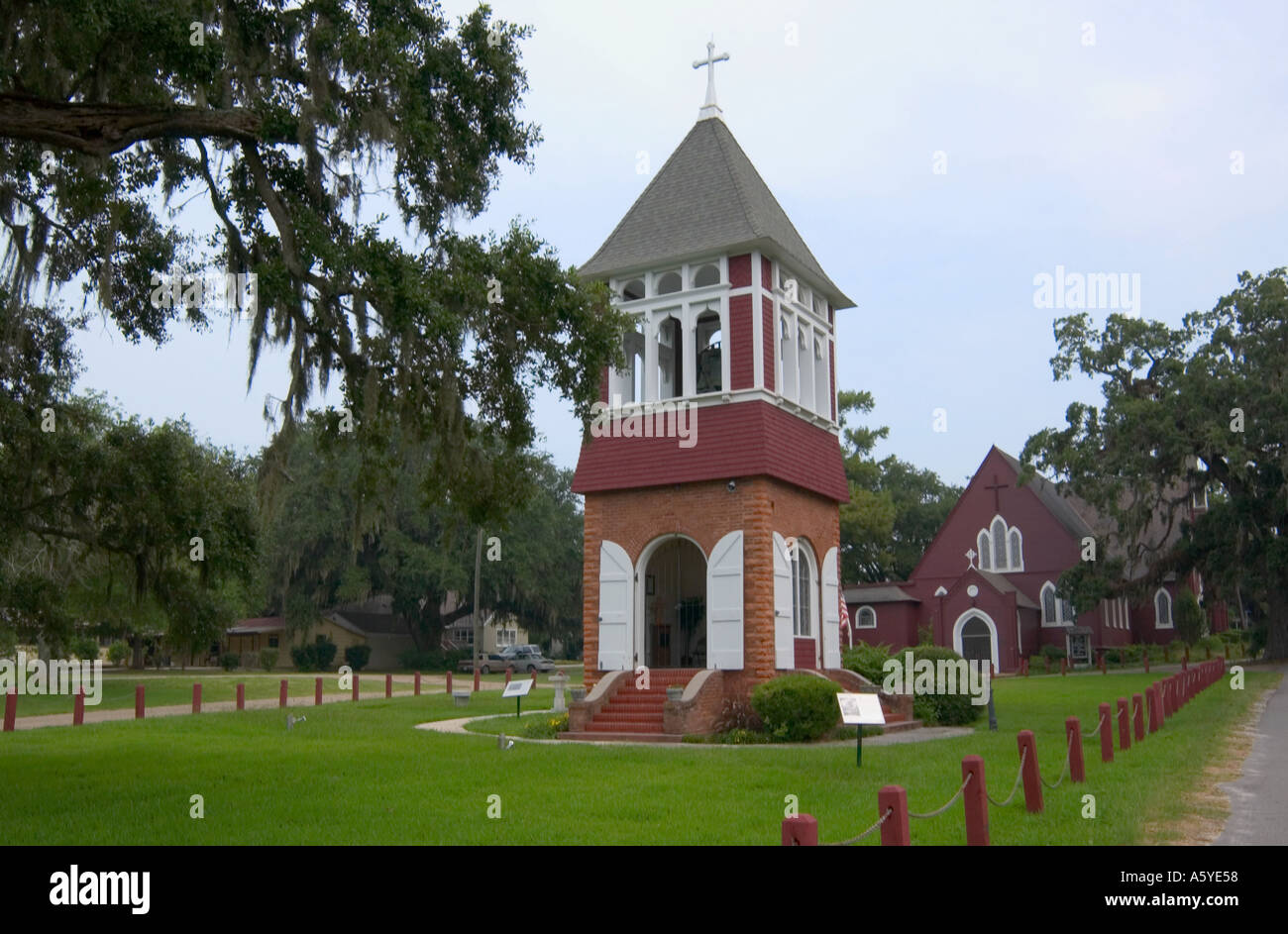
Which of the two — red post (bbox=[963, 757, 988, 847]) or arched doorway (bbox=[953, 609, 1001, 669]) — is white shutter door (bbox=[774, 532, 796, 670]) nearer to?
red post (bbox=[963, 757, 988, 847])

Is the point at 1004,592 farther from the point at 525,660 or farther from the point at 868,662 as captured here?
the point at 868,662

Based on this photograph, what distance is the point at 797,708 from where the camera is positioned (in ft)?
61.7

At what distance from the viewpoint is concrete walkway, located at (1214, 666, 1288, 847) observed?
32.6 feet

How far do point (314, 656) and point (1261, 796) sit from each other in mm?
54146

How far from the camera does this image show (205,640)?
14.1m

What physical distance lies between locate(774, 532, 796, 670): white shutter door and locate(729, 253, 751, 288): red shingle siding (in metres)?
4.81

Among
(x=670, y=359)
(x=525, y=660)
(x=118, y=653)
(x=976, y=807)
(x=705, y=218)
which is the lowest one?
(x=525, y=660)

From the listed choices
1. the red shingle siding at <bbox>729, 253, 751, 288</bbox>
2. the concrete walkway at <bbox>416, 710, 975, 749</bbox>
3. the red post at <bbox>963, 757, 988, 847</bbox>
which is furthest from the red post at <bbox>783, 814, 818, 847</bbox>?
the red shingle siding at <bbox>729, 253, 751, 288</bbox>


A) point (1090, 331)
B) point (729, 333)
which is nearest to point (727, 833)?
point (729, 333)

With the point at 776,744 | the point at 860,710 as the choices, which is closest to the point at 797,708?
the point at 776,744

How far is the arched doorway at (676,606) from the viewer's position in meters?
23.6

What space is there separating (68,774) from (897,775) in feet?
34.4

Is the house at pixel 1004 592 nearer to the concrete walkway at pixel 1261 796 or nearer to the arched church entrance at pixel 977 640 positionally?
the arched church entrance at pixel 977 640
